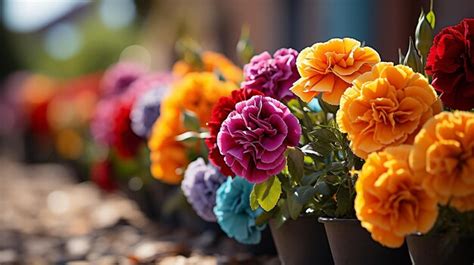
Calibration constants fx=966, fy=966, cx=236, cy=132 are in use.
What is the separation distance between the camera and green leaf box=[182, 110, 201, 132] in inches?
133

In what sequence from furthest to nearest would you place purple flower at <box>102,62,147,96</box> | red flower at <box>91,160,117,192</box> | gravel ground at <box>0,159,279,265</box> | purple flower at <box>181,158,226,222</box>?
1. purple flower at <box>102,62,147,96</box>
2. red flower at <box>91,160,117,192</box>
3. gravel ground at <box>0,159,279,265</box>
4. purple flower at <box>181,158,226,222</box>

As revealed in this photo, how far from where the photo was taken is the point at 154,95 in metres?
4.52

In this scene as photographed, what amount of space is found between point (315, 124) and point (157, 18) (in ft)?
44.8

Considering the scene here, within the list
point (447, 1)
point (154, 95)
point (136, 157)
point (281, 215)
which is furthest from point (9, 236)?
point (447, 1)

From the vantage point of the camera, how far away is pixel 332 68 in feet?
8.08

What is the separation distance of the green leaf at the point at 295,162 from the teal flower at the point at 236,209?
1.34ft

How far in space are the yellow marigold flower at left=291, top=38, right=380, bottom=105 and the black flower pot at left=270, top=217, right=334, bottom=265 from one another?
473mm

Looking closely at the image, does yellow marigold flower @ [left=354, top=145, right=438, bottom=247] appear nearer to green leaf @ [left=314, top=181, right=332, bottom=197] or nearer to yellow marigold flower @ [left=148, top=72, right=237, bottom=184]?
green leaf @ [left=314, top=181, right=332, bottom=197]

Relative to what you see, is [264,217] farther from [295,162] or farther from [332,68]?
[332,68]

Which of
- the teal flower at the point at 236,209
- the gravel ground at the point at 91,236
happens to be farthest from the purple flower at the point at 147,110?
the teal flower at the point at 236,209

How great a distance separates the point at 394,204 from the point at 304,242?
850 mm

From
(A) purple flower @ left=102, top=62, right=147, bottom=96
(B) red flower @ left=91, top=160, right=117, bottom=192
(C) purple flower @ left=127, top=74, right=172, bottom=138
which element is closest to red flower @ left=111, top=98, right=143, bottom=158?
(C) purple flower @ left=127, top=74, right=172, bottom=138

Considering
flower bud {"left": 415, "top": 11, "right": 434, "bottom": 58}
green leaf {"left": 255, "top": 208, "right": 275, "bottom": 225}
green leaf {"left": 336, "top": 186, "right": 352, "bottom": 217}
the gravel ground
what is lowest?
the gravel ground

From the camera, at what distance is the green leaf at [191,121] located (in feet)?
11.1
